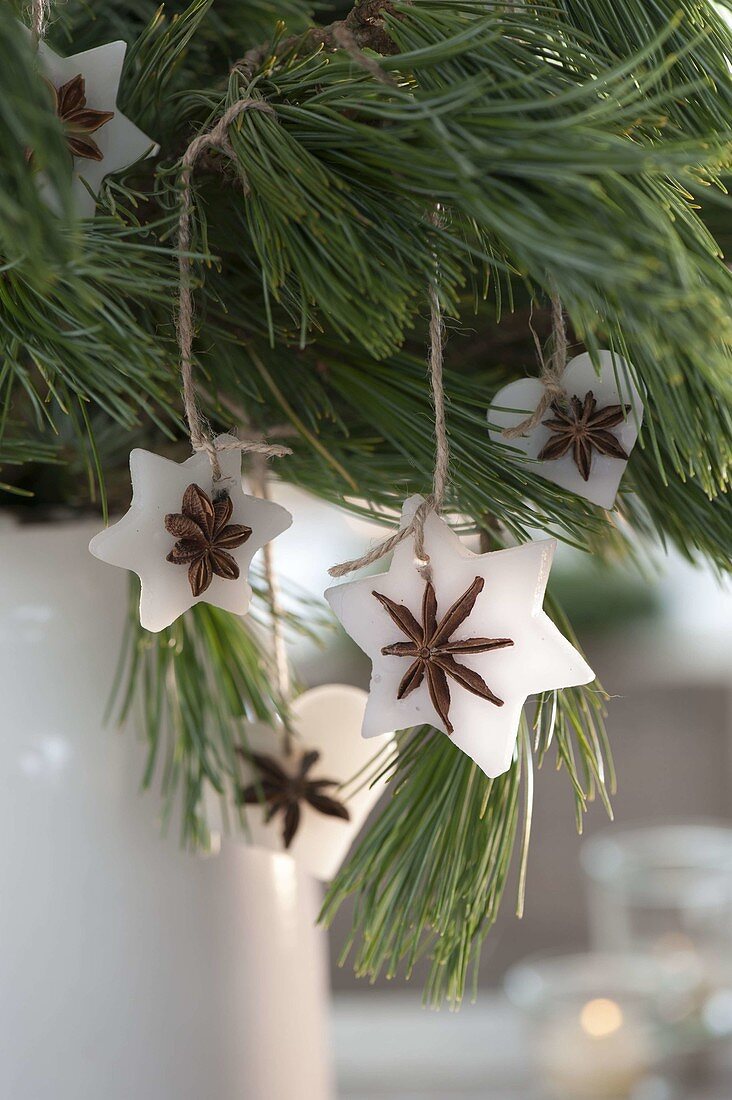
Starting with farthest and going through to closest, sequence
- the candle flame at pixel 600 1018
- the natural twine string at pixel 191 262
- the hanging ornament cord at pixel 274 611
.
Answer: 1. the candle flame at pixel 600 1018
2. the hanging ornament cord at pixel 274 611
3. the natural twine string at pixel 191 262

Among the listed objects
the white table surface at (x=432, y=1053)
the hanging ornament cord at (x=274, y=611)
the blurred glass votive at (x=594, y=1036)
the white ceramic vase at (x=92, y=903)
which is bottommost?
the white table surface at (x=432, y=1053)

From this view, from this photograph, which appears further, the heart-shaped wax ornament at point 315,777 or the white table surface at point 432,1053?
the white table surface at point 432,1053

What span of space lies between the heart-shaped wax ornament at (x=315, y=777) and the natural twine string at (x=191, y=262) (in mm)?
153

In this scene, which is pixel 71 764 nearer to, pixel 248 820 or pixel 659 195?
pixel 248 820

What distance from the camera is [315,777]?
0.38 m

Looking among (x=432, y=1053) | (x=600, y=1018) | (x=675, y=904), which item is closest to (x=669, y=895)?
(x=675, y=904)

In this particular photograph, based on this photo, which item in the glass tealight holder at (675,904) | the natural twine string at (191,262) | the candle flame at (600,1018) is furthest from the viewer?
the glass tealight holder at (675,904)

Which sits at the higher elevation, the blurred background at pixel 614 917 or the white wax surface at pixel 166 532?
the white wax surface at pixel 166 532

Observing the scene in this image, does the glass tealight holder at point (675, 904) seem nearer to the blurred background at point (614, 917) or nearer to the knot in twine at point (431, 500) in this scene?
the blurred background at point (614, 917)

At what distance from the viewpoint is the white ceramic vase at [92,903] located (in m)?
0.33

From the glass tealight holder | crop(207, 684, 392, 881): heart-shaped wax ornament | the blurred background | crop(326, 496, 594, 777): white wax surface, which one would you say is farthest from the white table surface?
crop(326, 496, 594, 777): white wax surface

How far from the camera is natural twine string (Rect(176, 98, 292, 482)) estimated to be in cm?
23

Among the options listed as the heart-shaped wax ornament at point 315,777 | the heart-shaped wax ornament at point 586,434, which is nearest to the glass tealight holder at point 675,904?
the heart-shaped wax ornament at point 315,777

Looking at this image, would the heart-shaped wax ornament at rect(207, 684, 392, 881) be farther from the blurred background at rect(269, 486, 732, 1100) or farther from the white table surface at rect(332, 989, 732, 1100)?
the white table surface at rect(332, 989, 732, 1100)
